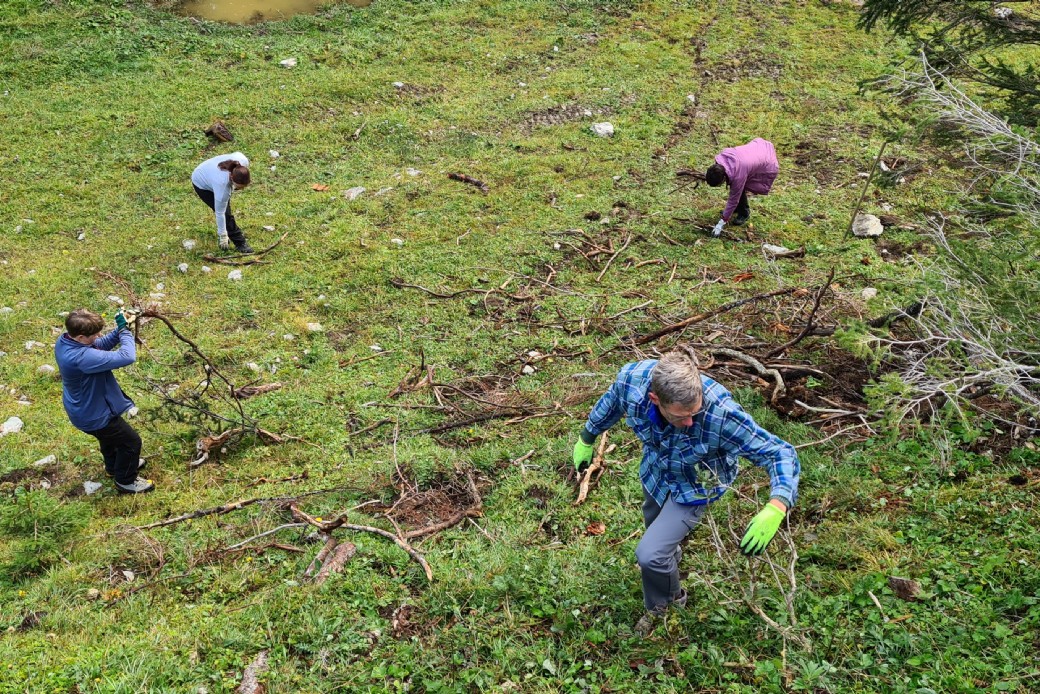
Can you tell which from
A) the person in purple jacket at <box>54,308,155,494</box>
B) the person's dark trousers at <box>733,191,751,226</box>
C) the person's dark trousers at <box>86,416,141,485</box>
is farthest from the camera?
the person's dark trousers at <box>733,191,751,226</box>

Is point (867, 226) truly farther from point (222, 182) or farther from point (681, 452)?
point (222, 182)

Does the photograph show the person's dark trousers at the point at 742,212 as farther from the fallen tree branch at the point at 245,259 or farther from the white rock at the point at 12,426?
the white rock at the point at 12,426

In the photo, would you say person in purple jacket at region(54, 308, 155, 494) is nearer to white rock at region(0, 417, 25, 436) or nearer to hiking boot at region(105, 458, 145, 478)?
hiking boot at region(105, 458, 145, 478)

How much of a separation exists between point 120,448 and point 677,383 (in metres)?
3.99

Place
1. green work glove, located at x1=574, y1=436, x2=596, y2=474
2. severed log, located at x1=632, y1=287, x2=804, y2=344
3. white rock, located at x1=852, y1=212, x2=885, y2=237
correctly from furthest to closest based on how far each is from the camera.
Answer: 1. white rock, located at x1=852, y1=212, x2=885, y2=237
2. severed log, located at x1=632, y1=287, x2=804, y2=344
3. green work glove, located at x1=574, y1=436, x2=596, y2=474

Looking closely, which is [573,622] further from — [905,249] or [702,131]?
[702,131]

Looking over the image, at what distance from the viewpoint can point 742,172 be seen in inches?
325

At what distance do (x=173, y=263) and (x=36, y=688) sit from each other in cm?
580

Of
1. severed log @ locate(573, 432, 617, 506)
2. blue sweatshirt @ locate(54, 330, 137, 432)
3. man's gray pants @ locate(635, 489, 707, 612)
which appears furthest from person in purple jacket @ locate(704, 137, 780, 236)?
blue sweatshirt @ locate(54, 330, 137, 432)

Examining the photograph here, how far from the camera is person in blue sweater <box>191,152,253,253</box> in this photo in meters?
7.95

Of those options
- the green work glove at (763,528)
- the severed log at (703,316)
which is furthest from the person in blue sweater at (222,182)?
the green work glove at (763,528)

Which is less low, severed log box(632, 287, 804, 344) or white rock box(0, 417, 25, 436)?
severed log box(632, 287, 804, 344)

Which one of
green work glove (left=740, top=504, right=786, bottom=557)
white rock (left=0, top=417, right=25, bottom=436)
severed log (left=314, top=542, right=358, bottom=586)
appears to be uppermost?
green work glove (left=740, top=504, right=786, bottom=557)

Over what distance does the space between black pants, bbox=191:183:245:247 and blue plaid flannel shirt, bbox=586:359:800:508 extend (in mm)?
6213
